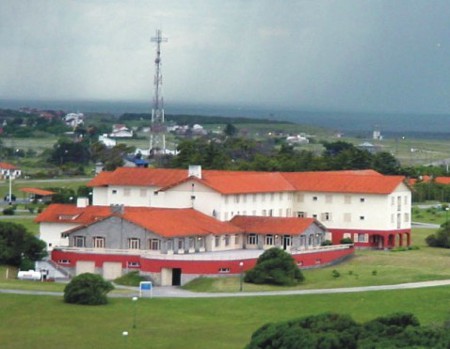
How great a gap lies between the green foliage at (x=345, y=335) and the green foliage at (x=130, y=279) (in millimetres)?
18780

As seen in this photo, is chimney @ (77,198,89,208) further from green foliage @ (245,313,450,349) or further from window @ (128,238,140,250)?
green foliage @ (245,313,450,349)

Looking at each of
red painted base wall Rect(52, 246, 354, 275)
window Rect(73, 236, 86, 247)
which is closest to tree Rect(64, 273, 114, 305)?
red painted base wall Rect(52, 246, 354, 275)

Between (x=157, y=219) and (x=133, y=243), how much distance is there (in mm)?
1854

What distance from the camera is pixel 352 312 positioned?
56.2 metres

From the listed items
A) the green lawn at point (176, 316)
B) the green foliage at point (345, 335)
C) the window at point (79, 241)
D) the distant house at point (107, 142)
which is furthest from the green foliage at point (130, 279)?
the distant house at point (107, 142)

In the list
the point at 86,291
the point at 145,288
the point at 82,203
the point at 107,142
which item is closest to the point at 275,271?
the point at 145,288

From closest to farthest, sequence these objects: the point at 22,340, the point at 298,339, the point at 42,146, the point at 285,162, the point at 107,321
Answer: the point at 298,339 → the point at 22,340 → the point at 107,321 → the point at 285,162 → the point at 42,146

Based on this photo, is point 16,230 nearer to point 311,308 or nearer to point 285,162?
point 311,308

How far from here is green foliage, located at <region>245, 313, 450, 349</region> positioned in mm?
43125

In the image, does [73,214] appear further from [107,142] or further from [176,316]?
[107,142]

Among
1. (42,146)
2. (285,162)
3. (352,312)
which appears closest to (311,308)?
(352,312)

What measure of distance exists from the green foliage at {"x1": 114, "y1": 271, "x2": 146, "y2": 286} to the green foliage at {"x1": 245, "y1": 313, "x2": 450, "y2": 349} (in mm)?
18780

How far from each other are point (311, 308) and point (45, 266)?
15.0 m

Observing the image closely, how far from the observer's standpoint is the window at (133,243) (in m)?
67.4
